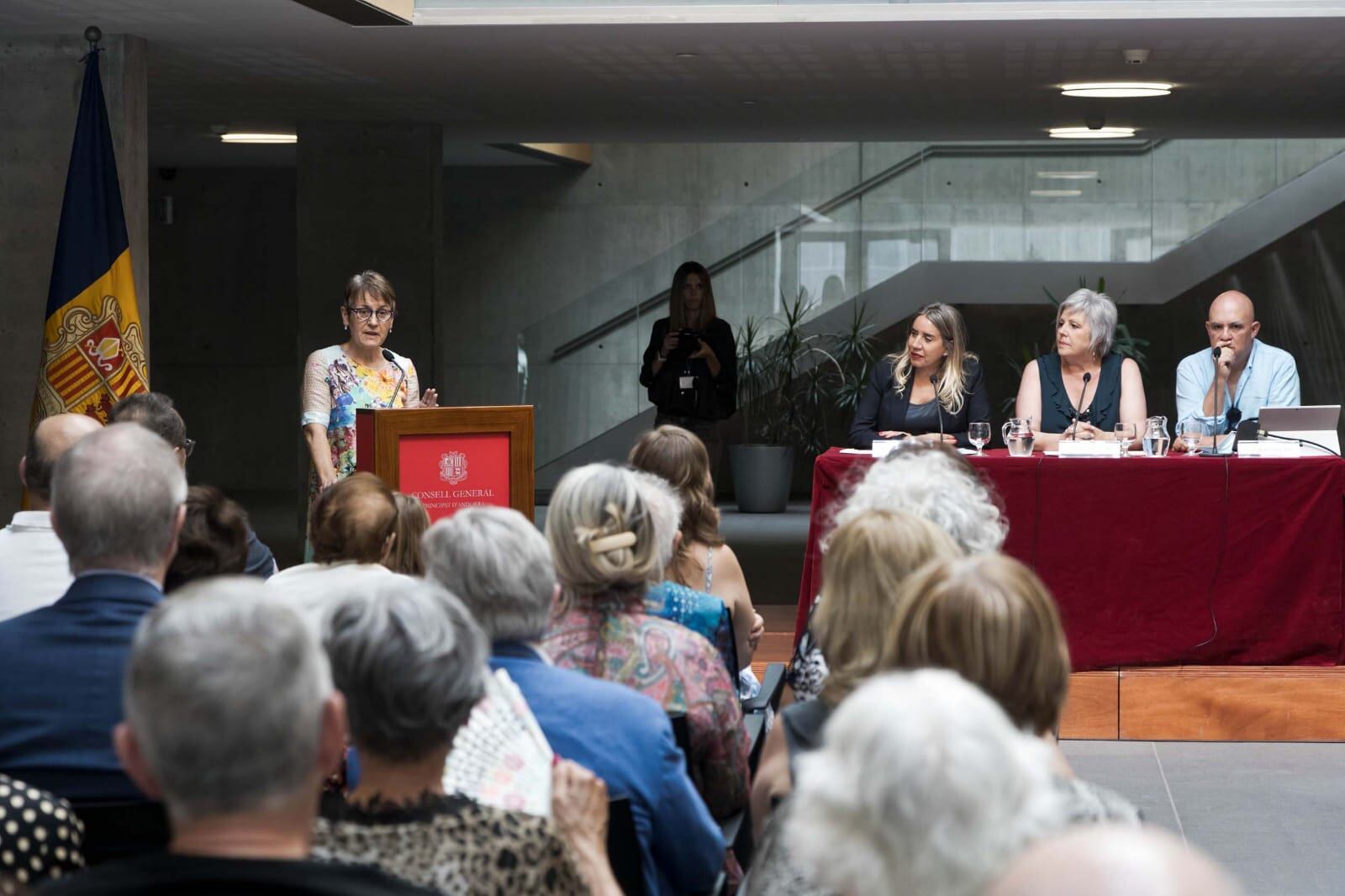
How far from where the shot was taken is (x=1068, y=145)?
41.4 ft

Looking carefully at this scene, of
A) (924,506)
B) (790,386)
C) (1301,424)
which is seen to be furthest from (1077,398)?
(790,386)

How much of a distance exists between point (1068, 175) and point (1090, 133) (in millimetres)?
1758

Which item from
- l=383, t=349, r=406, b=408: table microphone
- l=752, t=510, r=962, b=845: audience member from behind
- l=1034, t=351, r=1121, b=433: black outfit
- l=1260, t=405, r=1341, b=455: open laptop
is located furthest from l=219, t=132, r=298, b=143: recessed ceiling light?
l=752, t=510, r=962, b=845: audience member from behind

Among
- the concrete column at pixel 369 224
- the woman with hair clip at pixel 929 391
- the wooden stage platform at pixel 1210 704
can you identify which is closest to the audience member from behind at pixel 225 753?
the wooden stage platform at pixel 1210 704

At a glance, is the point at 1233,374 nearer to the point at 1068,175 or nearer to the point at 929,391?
the point at 929,391

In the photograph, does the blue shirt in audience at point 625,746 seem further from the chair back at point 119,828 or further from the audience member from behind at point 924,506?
the audience member from behind at point 924,506

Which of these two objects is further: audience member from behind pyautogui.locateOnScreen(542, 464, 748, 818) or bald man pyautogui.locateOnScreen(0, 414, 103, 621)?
bald man pyautogui.locateOnScreen(0, 414, 103, 621)

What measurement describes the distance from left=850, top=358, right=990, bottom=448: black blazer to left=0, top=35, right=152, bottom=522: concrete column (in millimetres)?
3305

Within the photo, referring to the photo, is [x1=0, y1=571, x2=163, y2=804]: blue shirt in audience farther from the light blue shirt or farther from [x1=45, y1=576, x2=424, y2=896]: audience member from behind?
the light blue shirt

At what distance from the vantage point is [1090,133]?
11.0m

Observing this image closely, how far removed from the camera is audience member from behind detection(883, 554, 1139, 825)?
1864mm

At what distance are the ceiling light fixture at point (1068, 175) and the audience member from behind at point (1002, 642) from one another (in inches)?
447

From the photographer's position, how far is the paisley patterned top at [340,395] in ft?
17.6

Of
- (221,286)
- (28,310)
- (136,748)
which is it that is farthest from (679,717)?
(221,286)
